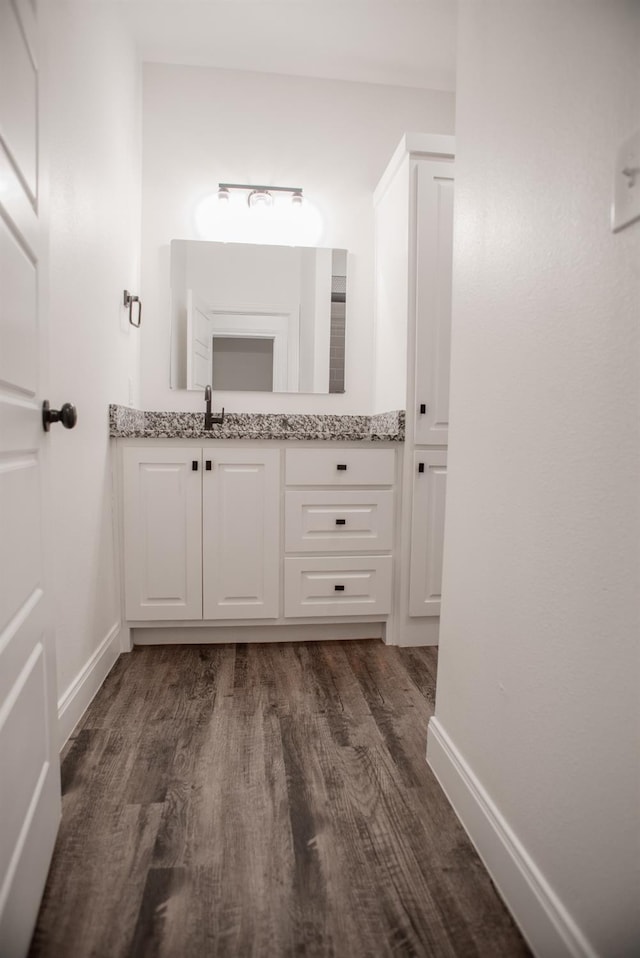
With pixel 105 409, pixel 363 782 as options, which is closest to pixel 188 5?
pixel 105 409

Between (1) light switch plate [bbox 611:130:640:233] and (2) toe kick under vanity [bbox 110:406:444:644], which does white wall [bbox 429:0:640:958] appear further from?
(2) toe kick under vanity [bbox 110:406:444:644]

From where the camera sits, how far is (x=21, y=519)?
866 mm

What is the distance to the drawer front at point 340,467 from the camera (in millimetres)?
2150

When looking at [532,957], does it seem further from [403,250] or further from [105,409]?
[403,250]

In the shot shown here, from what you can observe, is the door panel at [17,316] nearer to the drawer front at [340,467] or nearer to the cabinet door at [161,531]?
the cabinet door at [161,531]

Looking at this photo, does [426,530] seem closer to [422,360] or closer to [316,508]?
[316,508]

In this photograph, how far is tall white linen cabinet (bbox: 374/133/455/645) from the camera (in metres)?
2.10

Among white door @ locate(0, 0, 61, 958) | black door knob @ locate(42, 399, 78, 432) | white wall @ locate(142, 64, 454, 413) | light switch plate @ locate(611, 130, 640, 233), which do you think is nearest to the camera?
light switch plate @ locate(611, 130, 640, 233)

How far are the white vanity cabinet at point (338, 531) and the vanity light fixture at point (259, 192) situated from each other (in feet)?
4.44

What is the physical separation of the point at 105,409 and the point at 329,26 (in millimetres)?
1946

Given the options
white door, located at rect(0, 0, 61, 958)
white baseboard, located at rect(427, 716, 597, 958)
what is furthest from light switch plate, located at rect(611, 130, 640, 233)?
white baseboard, located at rect(427, 716, 597, 958)

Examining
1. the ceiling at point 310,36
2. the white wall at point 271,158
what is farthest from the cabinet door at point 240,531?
the ceiling at point 310,36

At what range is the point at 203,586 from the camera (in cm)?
212

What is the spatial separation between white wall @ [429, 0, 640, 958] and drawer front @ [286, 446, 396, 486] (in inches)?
37.2
